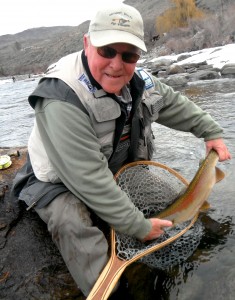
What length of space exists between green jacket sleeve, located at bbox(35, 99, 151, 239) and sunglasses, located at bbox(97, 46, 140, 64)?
0.50m

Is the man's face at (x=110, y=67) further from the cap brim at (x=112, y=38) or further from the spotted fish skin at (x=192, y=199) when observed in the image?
the spotted fish skin at (x=192, y=199)

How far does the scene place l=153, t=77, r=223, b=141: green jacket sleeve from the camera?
13.1 feet

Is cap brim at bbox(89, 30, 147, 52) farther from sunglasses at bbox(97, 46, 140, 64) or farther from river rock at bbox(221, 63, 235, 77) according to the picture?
river rock at bbox(221, 63, 235, 77)

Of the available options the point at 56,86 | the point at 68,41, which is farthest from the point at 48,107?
the point at 68,41

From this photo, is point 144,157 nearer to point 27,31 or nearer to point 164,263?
point 164,263

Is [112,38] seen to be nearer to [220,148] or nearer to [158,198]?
[220,148]

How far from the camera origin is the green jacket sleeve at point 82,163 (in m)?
2.77

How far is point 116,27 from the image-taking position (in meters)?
2.78

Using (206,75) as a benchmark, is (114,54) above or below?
above

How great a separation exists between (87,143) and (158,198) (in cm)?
141

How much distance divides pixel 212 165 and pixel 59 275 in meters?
1.83

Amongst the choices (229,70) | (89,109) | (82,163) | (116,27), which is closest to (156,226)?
(82,163)

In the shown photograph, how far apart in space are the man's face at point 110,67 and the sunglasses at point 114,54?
0.7 inches

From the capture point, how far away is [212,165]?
362 cm
